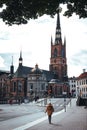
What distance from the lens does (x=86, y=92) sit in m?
138

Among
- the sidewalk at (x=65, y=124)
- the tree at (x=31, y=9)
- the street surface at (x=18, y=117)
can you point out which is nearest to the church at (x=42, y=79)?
the street surface at (x=18, y=117)

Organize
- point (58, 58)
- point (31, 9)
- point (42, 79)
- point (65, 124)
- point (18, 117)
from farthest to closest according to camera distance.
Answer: point (58, 58) < point (42, 79) < point (18, 117) < point (65, 124) < point (31, 9)

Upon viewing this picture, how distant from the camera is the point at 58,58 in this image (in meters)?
173

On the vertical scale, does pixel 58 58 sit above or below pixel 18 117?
above

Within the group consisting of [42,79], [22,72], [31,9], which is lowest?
[31,9]

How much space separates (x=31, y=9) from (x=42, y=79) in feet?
435

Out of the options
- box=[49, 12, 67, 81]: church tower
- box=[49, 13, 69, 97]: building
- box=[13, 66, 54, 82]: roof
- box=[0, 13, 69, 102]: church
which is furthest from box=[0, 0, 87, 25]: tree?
box=[49, 12, 67, 81]: church tower

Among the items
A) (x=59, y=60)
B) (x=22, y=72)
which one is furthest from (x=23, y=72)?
(x=59, y=60)

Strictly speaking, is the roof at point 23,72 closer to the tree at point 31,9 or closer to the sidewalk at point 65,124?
the sidewalk at point 65,124

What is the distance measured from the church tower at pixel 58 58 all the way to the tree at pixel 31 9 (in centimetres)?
15121

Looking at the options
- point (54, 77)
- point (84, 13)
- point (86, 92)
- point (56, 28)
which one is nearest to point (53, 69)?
point (54, 77)

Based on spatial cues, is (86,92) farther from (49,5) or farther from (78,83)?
(49,5)

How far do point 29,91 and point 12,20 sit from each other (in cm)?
12798

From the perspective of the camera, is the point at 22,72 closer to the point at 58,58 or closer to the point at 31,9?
the point at 58,58
